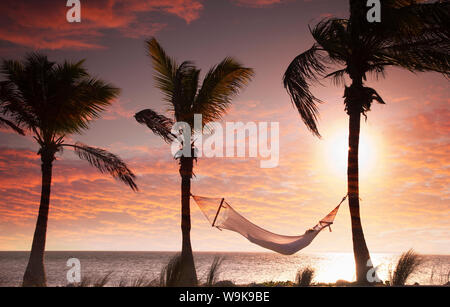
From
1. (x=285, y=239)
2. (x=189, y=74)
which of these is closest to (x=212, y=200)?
(x=285, y=239)

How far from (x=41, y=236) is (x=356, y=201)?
23.5 ft

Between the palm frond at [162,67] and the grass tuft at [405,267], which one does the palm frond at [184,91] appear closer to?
the palm frond at [162,67]

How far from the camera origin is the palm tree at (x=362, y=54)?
7.06 metres

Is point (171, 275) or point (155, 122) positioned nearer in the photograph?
point (171, 275)

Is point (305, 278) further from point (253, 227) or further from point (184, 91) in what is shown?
point (184, 91)

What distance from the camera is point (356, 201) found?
7.45 m

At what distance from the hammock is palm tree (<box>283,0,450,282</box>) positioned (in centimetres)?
78

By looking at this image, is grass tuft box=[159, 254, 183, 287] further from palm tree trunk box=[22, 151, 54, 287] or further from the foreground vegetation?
palm tree trunk box=[22, 151, 54, 287]

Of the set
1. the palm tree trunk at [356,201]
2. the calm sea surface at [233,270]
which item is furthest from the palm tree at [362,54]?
the calm sea surface at [233,270]

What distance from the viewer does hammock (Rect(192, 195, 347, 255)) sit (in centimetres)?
762

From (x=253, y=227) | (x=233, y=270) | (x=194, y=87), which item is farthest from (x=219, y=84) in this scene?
(x=233, y=270)

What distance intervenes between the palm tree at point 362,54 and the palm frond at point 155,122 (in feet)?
10.5
